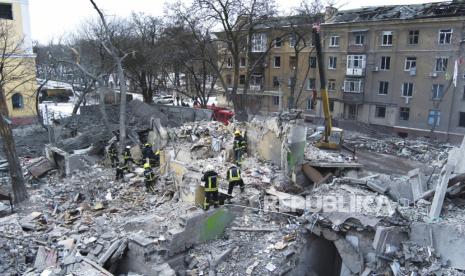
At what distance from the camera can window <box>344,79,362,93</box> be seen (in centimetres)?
3059

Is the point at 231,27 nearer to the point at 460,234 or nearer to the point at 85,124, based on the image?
the point at 85,124

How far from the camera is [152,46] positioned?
29109mm

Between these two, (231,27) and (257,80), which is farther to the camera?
(257,80)

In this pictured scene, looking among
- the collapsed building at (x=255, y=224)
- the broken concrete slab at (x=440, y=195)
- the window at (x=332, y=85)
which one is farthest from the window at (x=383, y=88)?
the broken concrete slab at (x=440, y=195)

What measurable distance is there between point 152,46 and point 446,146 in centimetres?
2127

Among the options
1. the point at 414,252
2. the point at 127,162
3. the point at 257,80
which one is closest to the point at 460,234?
the point at 414,252

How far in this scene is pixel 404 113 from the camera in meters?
28.8

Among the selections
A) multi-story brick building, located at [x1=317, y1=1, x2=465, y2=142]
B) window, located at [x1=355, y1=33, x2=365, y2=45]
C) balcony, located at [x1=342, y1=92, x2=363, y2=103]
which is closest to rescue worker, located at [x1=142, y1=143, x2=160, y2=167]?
multi-story brick building, located at [x1=317, y1=1, x2=465, y2=142]

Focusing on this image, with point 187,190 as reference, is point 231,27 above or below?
above

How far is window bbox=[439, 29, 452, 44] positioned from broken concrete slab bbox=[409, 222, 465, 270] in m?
22.9

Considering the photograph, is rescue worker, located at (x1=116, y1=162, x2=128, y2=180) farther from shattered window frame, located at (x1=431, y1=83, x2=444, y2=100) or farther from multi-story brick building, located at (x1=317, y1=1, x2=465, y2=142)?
shattered window frame, located at (x1=431, y1=83, x2=444, y2=100)

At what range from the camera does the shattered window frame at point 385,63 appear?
29038mm

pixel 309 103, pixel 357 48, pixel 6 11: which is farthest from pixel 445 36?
pixel 6 11

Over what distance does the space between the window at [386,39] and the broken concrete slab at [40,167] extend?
81.4 ft
